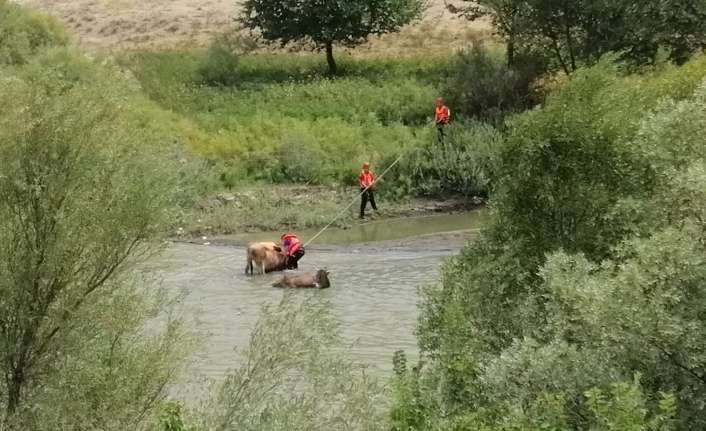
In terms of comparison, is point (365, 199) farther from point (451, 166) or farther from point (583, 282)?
point (583, 282)

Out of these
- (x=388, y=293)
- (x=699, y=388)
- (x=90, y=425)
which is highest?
(x=699, y=388)

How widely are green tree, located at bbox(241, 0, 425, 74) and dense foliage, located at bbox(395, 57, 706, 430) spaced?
3173 centimetres

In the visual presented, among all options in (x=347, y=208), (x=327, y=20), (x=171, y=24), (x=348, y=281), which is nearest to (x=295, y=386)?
(x=348, y=281)

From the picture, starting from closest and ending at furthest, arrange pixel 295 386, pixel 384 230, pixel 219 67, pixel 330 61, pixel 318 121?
pixel 295 386, pixel 384 230, pixel 318 121, pixel 219 67, pixel 330 61

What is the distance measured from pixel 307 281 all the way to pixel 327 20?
2510 cm

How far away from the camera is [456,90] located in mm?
43781

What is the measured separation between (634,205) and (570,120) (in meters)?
1.82

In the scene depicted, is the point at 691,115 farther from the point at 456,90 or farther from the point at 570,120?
the point at 456,90

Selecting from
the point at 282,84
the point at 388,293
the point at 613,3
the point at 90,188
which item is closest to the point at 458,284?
the point at 90,188

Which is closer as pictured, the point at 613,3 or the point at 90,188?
the point at 90,188

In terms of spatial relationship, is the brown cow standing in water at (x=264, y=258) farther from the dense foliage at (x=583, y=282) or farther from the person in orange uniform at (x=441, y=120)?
the person in orange uniform at (x=441, y=120)

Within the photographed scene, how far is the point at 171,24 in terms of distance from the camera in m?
57.0

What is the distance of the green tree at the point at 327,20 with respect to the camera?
4778cm

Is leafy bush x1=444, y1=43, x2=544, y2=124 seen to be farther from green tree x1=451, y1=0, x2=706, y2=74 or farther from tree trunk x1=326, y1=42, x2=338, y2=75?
tree trunk x1=326, y1=42, x2=338, y2=75
